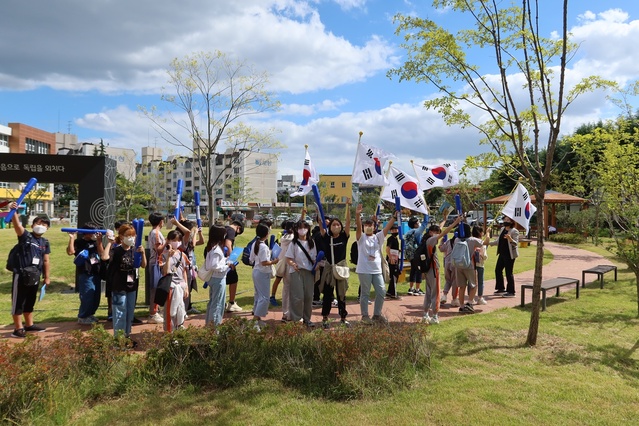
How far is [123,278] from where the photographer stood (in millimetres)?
5566

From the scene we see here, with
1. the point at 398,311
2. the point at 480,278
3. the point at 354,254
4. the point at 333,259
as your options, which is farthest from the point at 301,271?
the point at 480,278

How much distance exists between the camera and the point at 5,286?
1033 centimetres

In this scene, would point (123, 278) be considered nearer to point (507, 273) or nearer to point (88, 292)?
point (88, 292)

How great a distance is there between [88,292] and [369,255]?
14.5 ft

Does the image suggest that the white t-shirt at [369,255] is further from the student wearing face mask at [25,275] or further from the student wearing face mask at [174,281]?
the student wearing face mask at [25,275]

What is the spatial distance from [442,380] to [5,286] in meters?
10.2

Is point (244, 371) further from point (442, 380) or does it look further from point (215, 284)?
point (442, 380)

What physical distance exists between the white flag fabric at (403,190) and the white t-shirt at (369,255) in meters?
1.90

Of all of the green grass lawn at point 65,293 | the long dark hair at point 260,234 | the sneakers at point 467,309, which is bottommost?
the green grass lawn at point 65,293

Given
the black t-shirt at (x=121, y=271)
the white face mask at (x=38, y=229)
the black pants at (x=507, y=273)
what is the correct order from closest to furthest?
1. the black t-shirt at (x=121, y=271)
2. the white face mask at (x=38, y=229)
3. the black pants at (x=507, y=273)

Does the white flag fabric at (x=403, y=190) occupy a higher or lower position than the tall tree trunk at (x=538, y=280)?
higher

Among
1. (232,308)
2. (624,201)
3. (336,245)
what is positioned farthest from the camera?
(624,201)

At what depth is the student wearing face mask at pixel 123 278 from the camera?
5.59 meters

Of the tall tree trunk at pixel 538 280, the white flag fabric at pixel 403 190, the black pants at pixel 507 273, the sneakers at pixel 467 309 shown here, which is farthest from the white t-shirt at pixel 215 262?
the black pants at pixel 507 273
